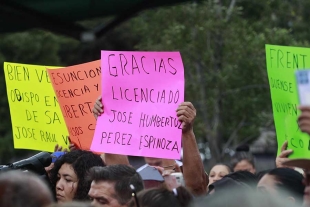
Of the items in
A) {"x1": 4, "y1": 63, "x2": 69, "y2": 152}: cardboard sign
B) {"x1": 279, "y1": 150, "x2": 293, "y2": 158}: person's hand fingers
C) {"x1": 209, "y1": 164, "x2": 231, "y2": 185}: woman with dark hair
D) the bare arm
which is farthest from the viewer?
{"x1": 209, "y1": 164, "x2": 231, "y2": 185}: woman with dark hair

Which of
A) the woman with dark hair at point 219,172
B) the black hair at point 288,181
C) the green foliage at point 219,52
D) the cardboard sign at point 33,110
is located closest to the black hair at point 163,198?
the black hair at point 288,181

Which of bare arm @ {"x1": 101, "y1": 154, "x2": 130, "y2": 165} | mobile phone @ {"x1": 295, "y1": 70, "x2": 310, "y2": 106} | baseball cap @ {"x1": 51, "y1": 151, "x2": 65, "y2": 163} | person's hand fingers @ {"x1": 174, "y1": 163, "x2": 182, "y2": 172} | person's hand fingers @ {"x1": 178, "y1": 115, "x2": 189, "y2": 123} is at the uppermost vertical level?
mobile phone @ {"x1": 295, "y1": 70, "x2": 310, "y2": 106}

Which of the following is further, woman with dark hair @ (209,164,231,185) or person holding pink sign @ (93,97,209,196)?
woman with dark hair @ (209,164,231,185)

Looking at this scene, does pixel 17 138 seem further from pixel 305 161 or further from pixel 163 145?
pixel 305 161

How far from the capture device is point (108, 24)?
1061cm

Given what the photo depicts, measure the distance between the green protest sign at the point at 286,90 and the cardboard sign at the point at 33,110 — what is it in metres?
1.81

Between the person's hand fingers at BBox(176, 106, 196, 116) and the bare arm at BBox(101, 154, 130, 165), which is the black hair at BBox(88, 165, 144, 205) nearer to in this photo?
the person's hand fingers at BBox(176, 106, 196, 116)

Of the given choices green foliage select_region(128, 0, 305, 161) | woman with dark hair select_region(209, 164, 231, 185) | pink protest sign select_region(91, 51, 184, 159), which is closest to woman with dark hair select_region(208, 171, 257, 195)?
pink protest sign select_region(91, 51, 184, 159)

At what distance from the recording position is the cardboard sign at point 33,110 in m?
6.97

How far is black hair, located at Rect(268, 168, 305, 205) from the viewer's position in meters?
4.72

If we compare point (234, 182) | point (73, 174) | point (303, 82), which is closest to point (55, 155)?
point (73, 174)

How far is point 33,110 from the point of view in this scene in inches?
277

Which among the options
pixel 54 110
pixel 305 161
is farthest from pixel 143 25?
pixel 305 161

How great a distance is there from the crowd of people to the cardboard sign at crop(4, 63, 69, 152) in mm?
165
